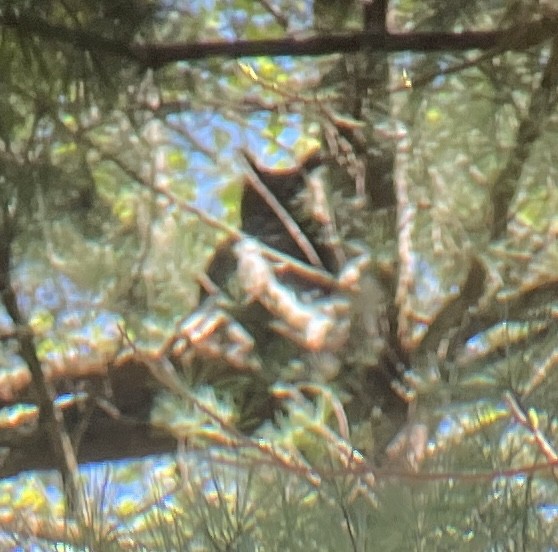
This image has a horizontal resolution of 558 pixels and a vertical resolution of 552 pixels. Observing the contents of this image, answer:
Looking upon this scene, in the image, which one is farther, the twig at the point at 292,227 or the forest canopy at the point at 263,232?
the twig at the point at 292,227

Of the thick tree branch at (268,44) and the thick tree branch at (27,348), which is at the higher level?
the thick tree branch at (268,44)

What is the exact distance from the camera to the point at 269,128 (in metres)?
0.70

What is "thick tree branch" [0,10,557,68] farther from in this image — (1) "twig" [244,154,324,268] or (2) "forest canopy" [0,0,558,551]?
(1) "twig" [244,154,324,268]

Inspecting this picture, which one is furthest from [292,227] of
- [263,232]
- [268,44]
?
[268,44]

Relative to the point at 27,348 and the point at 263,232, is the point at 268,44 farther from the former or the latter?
the point at 27,348

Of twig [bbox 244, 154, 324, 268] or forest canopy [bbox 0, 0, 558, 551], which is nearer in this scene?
forest canopy [bbox 0, 0, 558, 551]

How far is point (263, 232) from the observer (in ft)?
2.42

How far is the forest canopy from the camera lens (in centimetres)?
60

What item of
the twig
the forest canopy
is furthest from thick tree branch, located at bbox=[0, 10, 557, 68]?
the twig

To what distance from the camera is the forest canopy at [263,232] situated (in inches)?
23.7

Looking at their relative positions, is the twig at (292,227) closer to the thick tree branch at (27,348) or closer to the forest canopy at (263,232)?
the forest canopy at (263,232)

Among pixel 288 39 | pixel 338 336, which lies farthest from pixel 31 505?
pixel 288 39

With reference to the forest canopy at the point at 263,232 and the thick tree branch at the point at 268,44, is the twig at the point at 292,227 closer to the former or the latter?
the forest canopy at the point at 263,232

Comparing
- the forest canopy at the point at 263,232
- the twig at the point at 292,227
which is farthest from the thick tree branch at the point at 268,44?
the twig at the point at 292,227
